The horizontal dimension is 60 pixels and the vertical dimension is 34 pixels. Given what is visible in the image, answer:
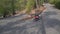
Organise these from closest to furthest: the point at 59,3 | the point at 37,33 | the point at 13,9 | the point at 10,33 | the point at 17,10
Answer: the point at 37,33 → the point at 10,33 → the point at 59,3 → the point at 13,9 → the point at 17,10

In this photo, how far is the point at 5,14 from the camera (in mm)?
29422

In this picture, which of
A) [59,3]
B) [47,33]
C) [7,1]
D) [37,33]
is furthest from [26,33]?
[7,1]

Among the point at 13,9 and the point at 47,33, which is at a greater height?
the point at 47,33

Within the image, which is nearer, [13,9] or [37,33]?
[37,33]

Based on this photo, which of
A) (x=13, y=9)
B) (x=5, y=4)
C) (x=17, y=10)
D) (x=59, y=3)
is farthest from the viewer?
(x=17, y=10)

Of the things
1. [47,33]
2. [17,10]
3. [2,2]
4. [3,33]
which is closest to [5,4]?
[2,2]

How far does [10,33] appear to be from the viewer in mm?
11750

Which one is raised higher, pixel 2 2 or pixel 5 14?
pixel 2 2

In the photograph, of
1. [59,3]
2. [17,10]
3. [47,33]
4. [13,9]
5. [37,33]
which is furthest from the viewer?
[17,10]

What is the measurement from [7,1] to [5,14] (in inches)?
99.3

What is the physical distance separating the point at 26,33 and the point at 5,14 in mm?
18565

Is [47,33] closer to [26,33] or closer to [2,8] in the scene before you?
[26,33]

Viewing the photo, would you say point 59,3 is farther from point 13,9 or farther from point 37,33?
point 37,33

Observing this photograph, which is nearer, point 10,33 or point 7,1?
point 10,33
